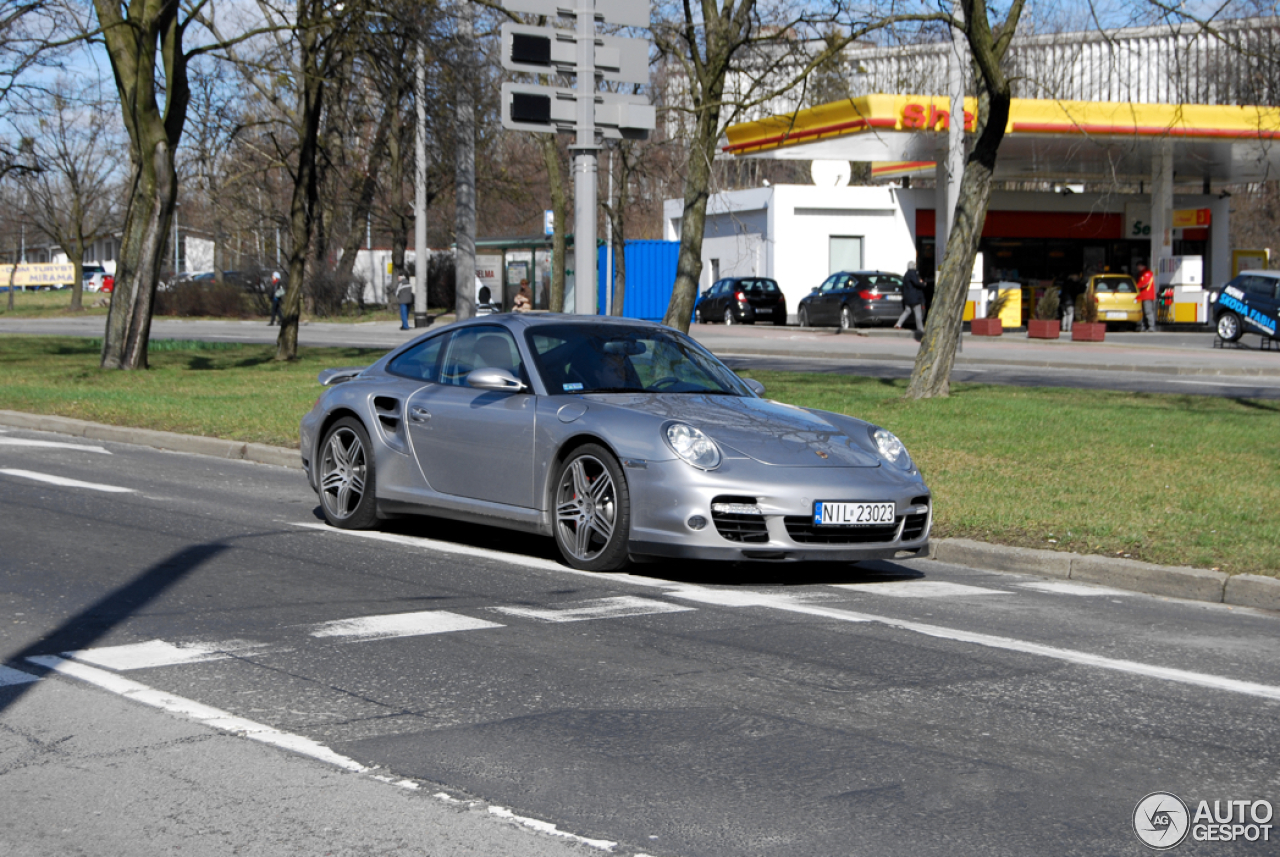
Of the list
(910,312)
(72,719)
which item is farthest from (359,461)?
→ (910,312)

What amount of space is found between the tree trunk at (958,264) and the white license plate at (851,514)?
9524mm

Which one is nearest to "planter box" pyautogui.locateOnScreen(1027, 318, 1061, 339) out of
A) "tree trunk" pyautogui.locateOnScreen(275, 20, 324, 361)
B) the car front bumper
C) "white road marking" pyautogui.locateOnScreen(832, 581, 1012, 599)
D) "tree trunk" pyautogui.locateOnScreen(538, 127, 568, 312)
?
"tree trunk" pyautogui.locateOnScreen(538, 127, 568, 312)

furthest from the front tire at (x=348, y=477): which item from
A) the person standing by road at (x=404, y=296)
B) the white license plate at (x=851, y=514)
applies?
the person standing by road at (x=404, y=296)

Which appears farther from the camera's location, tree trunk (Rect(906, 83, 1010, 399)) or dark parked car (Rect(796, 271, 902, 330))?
dark parked car (Rect(796, 271, 902, 330))

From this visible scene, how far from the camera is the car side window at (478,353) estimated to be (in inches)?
340

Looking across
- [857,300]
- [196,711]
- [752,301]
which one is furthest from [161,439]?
[752,301]

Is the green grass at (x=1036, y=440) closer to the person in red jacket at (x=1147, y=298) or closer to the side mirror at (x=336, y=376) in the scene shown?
the side mirror at (x=336, y=376)

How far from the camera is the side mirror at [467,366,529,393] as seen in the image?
8.14 metres

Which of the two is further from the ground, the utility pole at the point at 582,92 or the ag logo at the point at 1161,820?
the utility pole at the point at 582,92

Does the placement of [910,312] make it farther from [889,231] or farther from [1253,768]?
[1253,768]

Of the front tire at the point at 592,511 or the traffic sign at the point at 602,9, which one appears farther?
the traffic sign at the point at 602,9

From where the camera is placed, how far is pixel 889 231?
4853 cm

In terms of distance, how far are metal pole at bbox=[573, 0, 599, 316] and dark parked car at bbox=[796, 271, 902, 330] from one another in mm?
29494

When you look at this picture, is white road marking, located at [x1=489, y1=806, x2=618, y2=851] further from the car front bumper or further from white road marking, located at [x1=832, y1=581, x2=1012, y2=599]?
white road marking, located at [x1=832, y1=581, x2=1012, y2=599]
